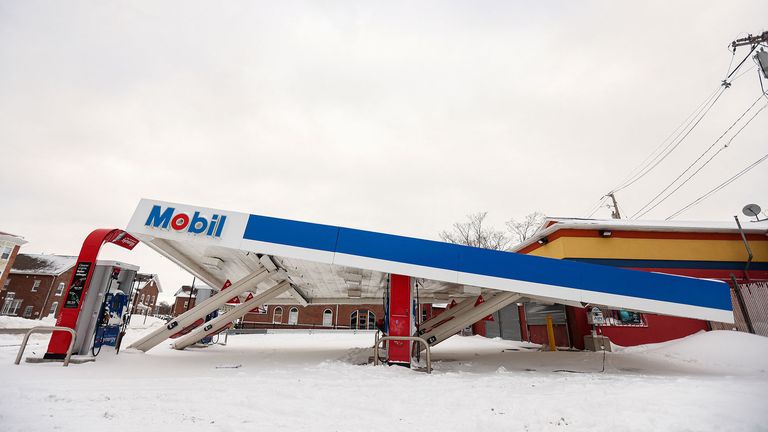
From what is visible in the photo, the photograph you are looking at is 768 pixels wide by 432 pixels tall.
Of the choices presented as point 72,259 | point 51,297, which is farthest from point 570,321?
point 72,259

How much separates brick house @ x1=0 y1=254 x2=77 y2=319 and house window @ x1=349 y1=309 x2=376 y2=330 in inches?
1337

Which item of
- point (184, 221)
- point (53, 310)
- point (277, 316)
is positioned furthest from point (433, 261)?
point (53, 310)

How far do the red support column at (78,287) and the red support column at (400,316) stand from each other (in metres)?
8.00

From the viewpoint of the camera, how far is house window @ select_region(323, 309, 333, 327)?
139 feet

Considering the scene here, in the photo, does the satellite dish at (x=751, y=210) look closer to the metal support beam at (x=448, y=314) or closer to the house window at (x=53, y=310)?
the metal support beam at (x=448, y=314)

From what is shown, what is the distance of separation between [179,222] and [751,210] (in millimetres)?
25784

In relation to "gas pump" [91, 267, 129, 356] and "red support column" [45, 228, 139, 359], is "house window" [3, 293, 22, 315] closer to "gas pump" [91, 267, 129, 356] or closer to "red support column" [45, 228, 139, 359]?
"gas pump" [91, 267, 129, 356]

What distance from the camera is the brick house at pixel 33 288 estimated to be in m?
39.6

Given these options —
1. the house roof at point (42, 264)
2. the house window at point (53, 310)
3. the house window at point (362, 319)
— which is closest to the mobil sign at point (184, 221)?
the house window at point (362, 319)

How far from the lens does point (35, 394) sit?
509 cm

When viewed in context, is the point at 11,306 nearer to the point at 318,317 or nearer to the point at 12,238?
the point at 12,238

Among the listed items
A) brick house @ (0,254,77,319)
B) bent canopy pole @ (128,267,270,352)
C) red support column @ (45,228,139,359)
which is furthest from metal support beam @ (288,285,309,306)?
brick house @ (0,254,77,319)

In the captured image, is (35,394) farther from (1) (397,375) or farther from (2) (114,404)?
(1) (397,375)

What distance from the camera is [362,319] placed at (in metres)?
43.0
